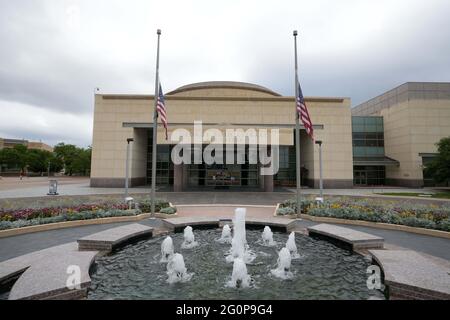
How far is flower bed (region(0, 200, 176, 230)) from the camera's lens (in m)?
10.5

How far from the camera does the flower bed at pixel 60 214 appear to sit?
34.5ft

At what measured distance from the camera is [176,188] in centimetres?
2820

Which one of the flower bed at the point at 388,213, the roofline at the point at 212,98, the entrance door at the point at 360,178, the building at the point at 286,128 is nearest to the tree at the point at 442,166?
the building at the point at 286,128

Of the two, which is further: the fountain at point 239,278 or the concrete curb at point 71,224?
the concrete curb at point 71,224

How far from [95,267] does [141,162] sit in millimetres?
30856

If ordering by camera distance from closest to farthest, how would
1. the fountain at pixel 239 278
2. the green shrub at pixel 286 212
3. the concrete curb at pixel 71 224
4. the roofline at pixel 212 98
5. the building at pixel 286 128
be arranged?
the fountain at pixel 239 278
the concrete curb at pixel 71 224
the green shrub at pixel 286 212
the building at pixel 286 128
the roofline at pixel 212 98

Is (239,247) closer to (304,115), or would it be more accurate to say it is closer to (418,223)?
(304,115)

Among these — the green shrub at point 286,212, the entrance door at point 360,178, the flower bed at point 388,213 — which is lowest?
the green shrub at point 286,212

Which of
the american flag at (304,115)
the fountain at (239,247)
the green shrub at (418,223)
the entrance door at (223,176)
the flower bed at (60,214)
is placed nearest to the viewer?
the fountain at (239,247)

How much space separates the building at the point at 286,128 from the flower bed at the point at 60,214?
14.8 m

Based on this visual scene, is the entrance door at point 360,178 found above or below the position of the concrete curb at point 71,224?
above

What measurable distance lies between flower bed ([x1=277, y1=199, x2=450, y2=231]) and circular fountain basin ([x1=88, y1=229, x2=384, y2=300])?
187 inches

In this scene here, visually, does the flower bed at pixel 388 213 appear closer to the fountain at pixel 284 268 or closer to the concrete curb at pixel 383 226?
the concrete curb at pixel 383 226
